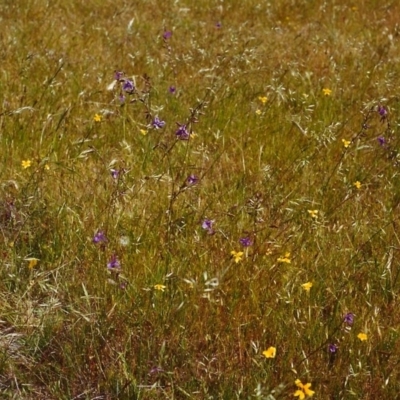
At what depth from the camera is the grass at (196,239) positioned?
223 centimetres

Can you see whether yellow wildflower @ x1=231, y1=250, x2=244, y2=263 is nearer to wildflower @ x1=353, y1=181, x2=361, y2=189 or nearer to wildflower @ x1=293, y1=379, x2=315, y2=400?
wildflower @ x1=293, y1=379, x2=315, y2=400

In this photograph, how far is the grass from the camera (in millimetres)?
2232

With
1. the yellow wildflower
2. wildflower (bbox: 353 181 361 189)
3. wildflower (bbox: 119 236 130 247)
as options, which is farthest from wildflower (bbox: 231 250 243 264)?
wildflower (bbox: 353 181 361 189)

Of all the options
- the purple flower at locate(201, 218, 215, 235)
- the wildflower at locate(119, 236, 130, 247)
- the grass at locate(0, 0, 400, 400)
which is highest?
the purple flower at locate(201, 218, 215, 235)

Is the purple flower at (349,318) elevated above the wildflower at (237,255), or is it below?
above

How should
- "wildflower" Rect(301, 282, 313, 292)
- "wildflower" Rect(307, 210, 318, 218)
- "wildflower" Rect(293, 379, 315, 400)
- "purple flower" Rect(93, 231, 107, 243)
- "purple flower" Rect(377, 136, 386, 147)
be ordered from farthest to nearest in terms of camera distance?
"purple flower" Rect(377, 136, 386, 147) < "wildflower" Rect(307, 210, 318, 218) < "purple flower" Rect(93, 231, 107, 243) < "wildflower" Rect(301, 282, 313, 292) < "wildflower" Rect(293, 379, 315, 400)

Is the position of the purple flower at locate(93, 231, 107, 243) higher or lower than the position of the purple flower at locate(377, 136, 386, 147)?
higher

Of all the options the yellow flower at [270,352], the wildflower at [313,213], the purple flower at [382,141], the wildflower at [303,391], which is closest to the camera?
the wildflower at [303,391]

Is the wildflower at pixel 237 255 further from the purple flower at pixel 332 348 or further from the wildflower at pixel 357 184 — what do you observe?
the wildflower at pixel 357 184

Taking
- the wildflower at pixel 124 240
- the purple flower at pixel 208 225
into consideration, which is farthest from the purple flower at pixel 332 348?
the wildflower at pixel 124 240

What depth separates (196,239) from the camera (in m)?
2.75

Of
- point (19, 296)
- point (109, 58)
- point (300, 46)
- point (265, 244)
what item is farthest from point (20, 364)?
point (300, 46)

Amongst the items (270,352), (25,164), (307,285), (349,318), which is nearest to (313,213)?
(307,285)

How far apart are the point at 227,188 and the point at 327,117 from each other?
3.87 feet
